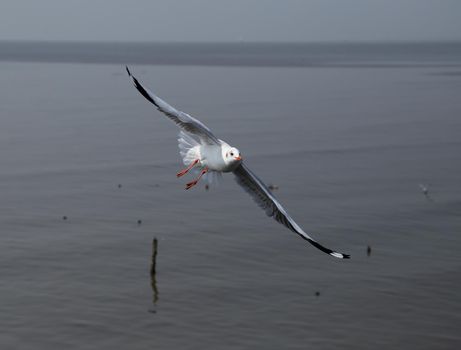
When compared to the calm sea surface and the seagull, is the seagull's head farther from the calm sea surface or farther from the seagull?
the calm sea surface

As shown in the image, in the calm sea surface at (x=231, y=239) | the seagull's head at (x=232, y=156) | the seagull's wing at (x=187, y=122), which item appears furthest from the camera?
the calm sea surface at (x=231, y=239)

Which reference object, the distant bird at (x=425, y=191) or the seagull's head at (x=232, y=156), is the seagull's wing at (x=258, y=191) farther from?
the distant bird at (x=425, y=191)

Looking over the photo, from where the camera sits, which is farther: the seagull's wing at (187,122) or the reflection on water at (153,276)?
the reflection on water at (153,276)

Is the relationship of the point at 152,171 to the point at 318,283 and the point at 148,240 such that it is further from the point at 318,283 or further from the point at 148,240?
the point at 318,283

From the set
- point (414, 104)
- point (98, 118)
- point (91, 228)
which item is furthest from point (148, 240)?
point (414, 104)

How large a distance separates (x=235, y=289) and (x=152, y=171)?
27323 mm

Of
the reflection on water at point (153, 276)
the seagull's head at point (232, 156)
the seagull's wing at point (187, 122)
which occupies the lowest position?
the reflection on water at point (153, 276)

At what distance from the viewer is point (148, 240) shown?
49594 mm

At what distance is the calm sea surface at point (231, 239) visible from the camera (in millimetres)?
37438

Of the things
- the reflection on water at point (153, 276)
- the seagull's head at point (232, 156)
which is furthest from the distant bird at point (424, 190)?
the seagull's head at point (232, 156)

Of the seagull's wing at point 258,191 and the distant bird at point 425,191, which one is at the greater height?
the distant bird at point 425,191

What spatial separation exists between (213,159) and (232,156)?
0.62 m

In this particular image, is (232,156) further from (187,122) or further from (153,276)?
(153,276)

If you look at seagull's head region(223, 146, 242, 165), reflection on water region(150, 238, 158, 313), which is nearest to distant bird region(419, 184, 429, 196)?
reflection on water region(150, 238, 158, 313)
